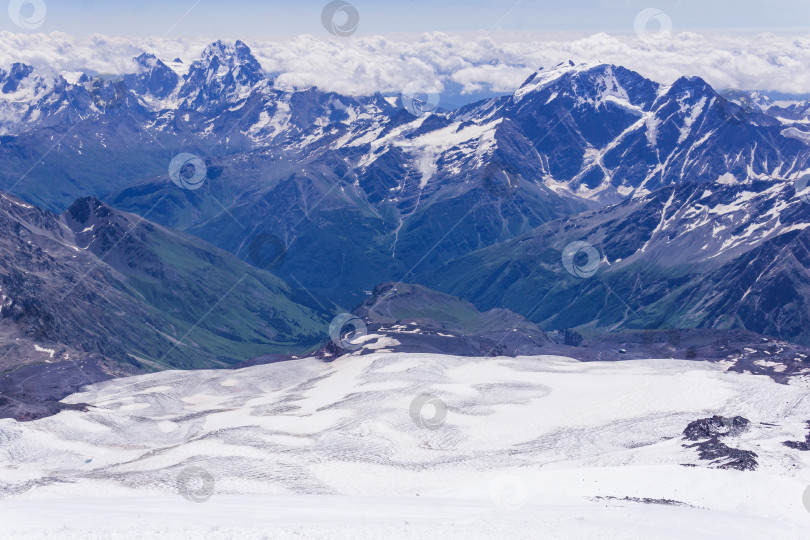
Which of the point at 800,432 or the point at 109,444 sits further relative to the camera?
the point at 109,444

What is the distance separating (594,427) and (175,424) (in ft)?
213

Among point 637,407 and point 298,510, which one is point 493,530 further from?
point 637,407

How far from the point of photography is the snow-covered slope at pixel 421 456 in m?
64.2

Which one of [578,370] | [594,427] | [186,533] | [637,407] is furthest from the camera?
[578,370]

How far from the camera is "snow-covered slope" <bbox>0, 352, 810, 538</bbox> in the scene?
211 ft

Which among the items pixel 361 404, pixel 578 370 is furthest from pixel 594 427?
pixel 578 370

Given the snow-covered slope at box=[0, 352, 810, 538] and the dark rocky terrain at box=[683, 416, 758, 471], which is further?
the dark rocky terrain at box=[683, 416, 758, 471]

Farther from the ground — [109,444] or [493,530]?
[493,530]

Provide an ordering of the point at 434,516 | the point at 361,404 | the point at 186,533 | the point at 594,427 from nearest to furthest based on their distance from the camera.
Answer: the point at 186,533 < the point at 434,516 < the point at 594,427 < the point at 361,404

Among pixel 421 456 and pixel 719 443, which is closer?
pixel 719 443

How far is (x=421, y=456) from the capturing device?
100438 mm

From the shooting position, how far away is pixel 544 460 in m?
97.1

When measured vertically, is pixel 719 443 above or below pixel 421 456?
above

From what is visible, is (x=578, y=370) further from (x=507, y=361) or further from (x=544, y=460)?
(x=544, y=460)
